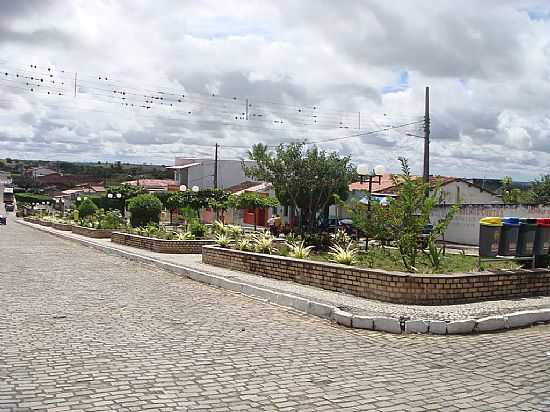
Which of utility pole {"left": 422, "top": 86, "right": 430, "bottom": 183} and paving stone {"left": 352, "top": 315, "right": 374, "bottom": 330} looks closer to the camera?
paving stone {"left": 352, "top": 315, "right": 374, "bottom": 330}

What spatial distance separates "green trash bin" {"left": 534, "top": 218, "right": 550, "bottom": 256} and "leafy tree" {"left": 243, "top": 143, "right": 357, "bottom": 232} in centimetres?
1162

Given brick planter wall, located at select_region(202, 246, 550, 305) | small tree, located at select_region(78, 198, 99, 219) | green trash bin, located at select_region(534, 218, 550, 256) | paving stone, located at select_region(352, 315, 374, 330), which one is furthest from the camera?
small tree, located at select_region(78, 198, 99, 219)

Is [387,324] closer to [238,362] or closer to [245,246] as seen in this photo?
[238,362]

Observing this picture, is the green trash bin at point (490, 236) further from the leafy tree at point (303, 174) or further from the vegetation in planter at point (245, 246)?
the leafy tree at point (303, 174)

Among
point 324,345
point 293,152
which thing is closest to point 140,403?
point 324,345

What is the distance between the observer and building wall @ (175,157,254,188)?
238 ft

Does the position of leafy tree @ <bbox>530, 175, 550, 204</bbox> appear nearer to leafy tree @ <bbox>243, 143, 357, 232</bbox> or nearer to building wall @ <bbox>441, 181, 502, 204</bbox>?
building wall @ <bbox>441, 181, 502, 204</bbox>

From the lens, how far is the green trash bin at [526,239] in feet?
37.9

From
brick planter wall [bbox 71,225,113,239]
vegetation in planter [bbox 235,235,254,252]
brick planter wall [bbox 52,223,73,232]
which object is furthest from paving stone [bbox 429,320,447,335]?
brick planter wall [bbox 52,223,73,232]

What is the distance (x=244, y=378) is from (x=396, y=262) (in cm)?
620

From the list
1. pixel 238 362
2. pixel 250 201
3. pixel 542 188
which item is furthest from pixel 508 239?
pixel 542 188

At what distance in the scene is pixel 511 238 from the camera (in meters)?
11.5

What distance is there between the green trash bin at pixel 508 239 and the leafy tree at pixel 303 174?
11694mm

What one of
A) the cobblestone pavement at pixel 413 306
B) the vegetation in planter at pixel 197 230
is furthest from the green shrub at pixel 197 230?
the cobblestone pavement at pixel 413 306
